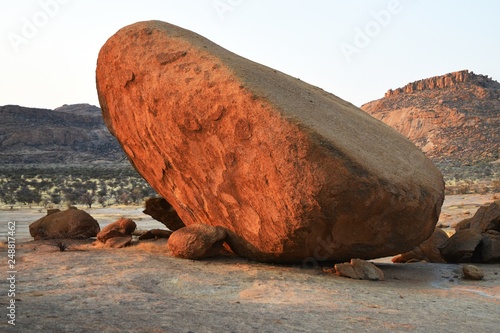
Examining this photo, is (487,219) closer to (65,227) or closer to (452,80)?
(65,227)

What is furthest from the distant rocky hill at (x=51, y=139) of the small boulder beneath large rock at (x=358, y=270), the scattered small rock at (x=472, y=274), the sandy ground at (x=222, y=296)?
the scattered small rock at (x=472, y=274)

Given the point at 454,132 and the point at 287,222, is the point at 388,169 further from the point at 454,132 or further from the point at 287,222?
the point at 454,132

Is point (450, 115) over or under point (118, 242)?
over

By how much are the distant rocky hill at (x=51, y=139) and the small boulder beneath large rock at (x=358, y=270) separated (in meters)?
53.5

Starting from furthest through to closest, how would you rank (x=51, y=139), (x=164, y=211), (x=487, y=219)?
(x=51, y=139), (x=164, y=211), (x=487, y=219)

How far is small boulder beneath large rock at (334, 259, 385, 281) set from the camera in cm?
609

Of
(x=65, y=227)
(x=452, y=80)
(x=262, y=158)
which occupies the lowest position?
(x=65, y=227)

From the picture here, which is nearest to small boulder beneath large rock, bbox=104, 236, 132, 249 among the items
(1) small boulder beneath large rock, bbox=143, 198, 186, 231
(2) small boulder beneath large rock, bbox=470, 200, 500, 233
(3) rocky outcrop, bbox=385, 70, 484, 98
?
(1) small boulder beneath large rock, bbox=143, 198, 186, 231

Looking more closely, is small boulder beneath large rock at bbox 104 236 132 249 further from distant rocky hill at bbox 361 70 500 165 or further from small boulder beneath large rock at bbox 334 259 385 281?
distant rocky hill at bbox 361 70 500 165

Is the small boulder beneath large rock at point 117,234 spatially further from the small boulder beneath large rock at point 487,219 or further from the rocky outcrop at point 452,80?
the rocky outcrop at point 452,80

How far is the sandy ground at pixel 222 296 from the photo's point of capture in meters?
3.37

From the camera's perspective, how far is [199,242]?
639 centimetres

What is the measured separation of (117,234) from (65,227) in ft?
4.34

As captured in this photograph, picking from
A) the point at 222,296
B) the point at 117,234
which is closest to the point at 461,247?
the point at 222,296
